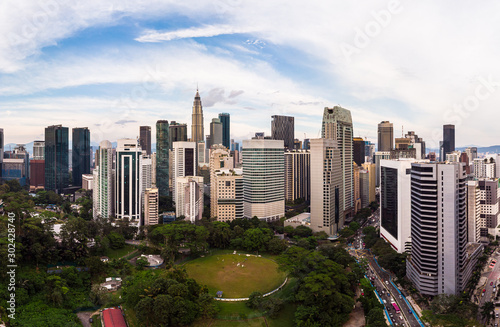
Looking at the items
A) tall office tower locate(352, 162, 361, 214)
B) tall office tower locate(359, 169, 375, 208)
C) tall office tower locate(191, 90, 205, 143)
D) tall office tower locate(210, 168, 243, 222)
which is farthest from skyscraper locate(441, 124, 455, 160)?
tall office tower locate(191, 90, 205, 143)

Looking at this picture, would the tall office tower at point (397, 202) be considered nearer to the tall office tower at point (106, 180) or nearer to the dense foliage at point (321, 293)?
the dense foliage at point (321, 293)

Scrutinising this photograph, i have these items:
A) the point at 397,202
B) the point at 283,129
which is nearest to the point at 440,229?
the point at 397,202

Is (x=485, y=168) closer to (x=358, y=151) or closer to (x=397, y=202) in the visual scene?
(x=358, y=151)

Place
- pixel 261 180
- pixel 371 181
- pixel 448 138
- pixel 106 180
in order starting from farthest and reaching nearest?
1. pixel 448 138
2. pixel 371 181
3. pixel 261 180
4. pixel 106 180

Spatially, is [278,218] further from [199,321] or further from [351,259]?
[199,321]

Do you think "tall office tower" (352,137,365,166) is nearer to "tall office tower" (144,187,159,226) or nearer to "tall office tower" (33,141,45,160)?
"tall office tower" (144,187,159,226)

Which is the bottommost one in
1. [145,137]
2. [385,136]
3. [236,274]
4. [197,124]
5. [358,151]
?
[236,274]

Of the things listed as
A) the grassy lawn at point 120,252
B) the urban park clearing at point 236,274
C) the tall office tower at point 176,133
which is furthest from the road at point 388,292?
the tall office tower at point 176,133
